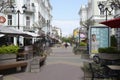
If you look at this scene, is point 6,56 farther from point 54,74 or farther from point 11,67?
point 54,74

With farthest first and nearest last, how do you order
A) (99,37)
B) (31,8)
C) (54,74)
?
(31,8), (99,37), (54,74)

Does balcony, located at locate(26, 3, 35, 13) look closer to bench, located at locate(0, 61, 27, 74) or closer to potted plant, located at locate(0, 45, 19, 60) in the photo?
bench, located at locate(0, 61, 27, 74)

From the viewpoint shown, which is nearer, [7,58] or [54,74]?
[54,74]

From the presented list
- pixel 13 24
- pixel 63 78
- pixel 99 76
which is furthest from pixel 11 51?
pixel 13 24

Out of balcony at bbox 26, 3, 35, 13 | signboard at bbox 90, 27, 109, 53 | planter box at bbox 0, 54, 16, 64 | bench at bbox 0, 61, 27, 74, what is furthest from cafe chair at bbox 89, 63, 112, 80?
balcony at bbox 26, 3, 35, 13

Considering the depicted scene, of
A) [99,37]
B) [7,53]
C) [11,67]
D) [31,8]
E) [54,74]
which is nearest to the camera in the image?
[11,67]

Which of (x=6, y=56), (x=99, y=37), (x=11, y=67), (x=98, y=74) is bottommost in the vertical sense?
(x=11, y=67)

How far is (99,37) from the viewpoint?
28.9 m

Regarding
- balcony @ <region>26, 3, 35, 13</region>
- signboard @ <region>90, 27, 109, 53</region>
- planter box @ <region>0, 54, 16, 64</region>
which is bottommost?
planter box @ <region>0, 54, 16, 64</region>

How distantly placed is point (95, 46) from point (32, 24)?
4785cm

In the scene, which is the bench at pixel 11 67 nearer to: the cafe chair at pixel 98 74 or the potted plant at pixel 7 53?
the potted plant at pixel 7 53

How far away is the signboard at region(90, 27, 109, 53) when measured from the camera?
2859 centimetres

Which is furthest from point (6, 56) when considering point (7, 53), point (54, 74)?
point (54, 74)

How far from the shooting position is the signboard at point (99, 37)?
2859cm
